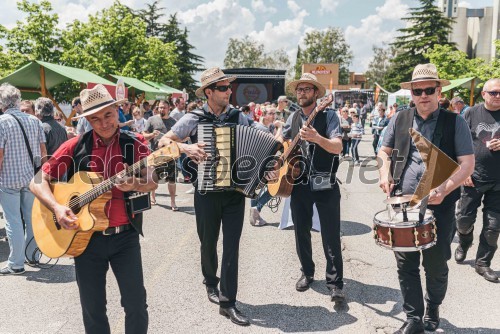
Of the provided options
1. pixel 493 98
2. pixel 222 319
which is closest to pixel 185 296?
pixel 222 319

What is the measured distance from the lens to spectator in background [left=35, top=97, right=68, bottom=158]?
6289 millimetres

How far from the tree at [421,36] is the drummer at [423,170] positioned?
51779 mm

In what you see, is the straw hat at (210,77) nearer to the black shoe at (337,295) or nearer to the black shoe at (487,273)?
the black shoe at (337,295)

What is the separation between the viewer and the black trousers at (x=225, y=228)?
13.8ft

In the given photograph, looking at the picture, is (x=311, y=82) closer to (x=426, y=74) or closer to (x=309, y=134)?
(x=309, y=134)

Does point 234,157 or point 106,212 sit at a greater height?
point 234,157

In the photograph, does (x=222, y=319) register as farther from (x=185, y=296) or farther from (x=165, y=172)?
(x=165, y=172)

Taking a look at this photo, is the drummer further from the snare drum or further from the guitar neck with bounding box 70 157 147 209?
the guitar neck with bounding box 70 157 147 209

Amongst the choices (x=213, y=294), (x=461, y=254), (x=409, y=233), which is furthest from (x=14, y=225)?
(x=461, y=254)

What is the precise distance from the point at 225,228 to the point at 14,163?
3013mm

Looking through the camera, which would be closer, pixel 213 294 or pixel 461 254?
pixel 213 294

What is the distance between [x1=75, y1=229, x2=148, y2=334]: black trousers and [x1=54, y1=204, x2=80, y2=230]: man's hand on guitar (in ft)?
0.57

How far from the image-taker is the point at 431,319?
3.95 metres

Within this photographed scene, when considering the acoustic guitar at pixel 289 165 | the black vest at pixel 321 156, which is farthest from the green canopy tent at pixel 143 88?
the black vest at pixel 321 156
